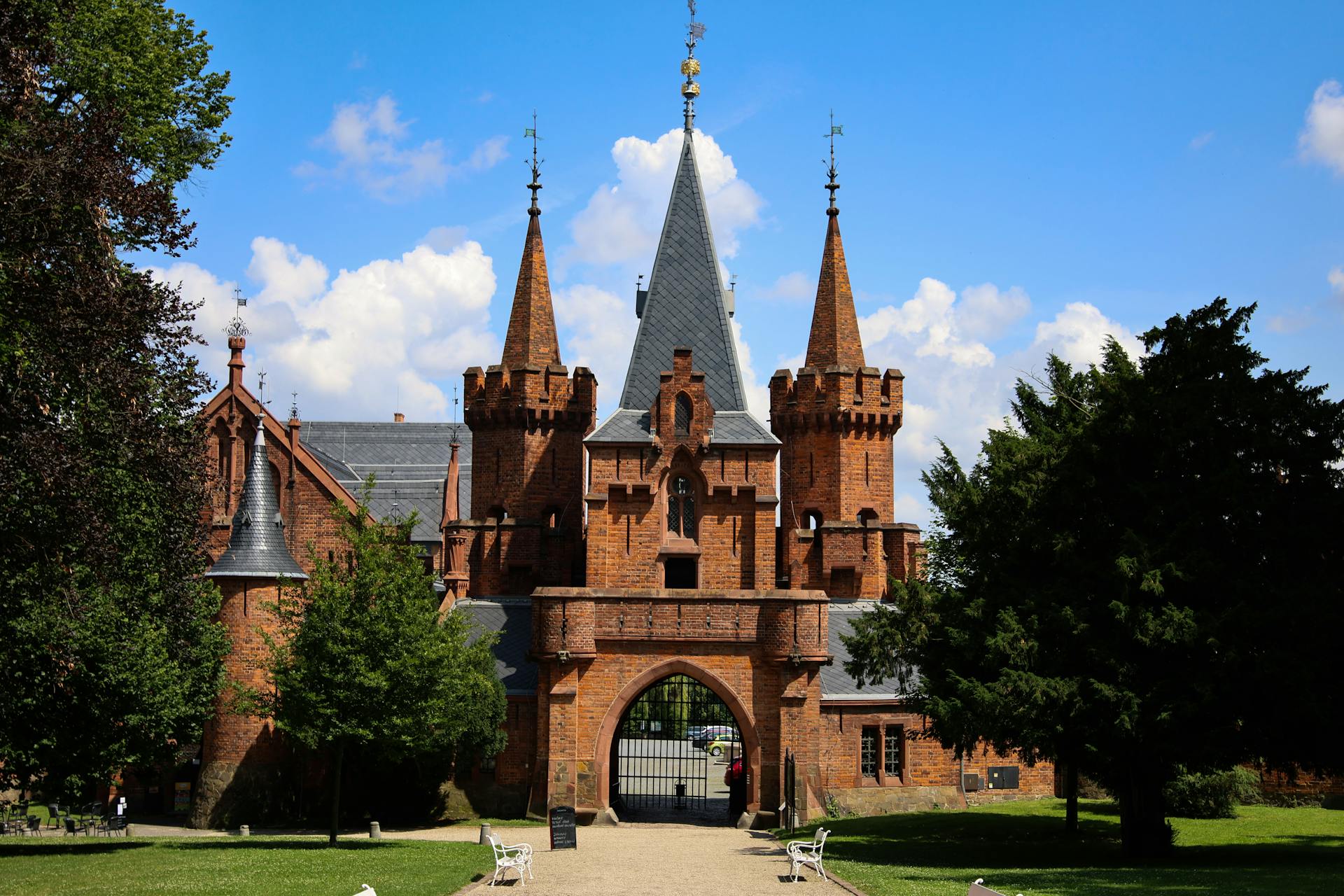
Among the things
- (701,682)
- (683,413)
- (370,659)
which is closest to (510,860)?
(370,659)

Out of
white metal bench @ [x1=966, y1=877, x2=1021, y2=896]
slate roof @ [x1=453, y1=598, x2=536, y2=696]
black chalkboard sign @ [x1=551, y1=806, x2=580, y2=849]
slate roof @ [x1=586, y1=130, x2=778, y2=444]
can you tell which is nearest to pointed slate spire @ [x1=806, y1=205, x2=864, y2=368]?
slate roof @ [x1=586, y1=130, x2=778, y2=444]

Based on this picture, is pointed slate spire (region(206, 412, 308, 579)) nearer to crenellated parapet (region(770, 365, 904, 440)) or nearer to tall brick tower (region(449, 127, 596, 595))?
tall brick tower (region(449, 127, 596, 595))

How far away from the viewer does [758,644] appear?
3831 centimetres

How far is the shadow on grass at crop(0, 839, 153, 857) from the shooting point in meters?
29.6

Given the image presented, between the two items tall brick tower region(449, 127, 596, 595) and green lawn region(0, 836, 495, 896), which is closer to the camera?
green lawn region(0, 836, 495, 896)

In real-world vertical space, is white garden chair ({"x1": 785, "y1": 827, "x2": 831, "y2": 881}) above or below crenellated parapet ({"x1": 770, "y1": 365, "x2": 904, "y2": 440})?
below

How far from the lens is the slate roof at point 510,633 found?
4106 centimetres

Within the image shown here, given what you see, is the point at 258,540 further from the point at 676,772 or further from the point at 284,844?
the point at 676,772

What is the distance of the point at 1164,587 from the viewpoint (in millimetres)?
26875

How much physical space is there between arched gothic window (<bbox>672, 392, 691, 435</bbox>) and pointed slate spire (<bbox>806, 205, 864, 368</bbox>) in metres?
8.10

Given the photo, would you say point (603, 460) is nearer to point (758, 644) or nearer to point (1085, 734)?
point (758, 644)

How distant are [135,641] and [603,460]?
14.8 metres

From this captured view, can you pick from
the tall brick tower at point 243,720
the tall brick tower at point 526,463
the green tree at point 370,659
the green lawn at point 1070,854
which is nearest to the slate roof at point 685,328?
the tall brick tower at point 526,463

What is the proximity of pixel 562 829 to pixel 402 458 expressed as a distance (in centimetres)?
4337
